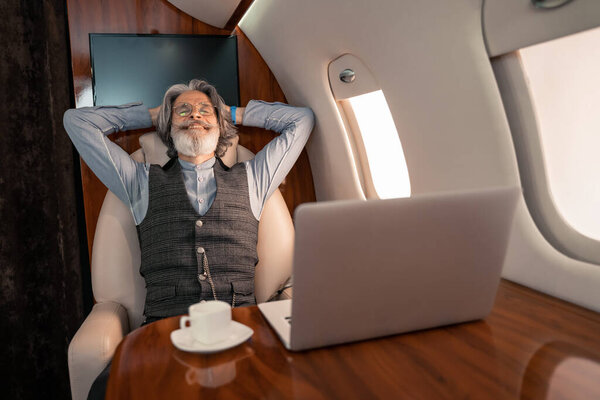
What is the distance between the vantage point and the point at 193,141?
74.2 inches

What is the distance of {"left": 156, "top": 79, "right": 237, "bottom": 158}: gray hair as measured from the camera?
196 cm

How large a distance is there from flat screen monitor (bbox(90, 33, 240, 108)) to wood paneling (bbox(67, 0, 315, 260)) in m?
0.04

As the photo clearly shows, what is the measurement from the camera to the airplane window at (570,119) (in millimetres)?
1118

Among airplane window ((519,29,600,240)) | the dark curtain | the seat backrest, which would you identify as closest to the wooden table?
airplane window ((519,29,600,240))

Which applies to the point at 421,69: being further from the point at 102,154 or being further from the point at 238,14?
the point at 102,154

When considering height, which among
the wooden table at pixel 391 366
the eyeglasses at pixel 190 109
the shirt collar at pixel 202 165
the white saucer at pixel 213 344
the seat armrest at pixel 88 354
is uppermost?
the eyeglasses at pixel 190 109

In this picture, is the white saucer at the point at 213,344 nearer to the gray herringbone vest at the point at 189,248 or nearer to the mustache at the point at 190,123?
the gray herringbone vest at the point at 189,248

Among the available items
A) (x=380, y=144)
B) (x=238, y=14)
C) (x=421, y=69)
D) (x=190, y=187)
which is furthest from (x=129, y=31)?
(x=421, y=69)

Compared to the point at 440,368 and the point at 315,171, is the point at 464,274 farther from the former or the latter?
the point at 315,171

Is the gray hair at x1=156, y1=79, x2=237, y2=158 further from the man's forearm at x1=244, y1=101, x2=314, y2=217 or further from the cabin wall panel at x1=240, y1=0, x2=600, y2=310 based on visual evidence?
the cabin wall panel at x1=240, y1=0, x2=600, y2=310

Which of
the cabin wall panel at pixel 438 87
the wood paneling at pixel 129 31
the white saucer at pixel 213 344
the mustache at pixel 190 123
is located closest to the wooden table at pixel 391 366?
the white saucer at pixel 213 344

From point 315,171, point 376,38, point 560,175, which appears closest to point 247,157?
point 315,171

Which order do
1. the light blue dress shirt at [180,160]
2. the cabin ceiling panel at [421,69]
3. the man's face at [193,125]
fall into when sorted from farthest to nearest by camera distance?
the man's face at [193,125], the light blue dress shirt at [180,160], the cabin ceiling panel at [421,69]

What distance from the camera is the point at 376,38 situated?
1.50m
